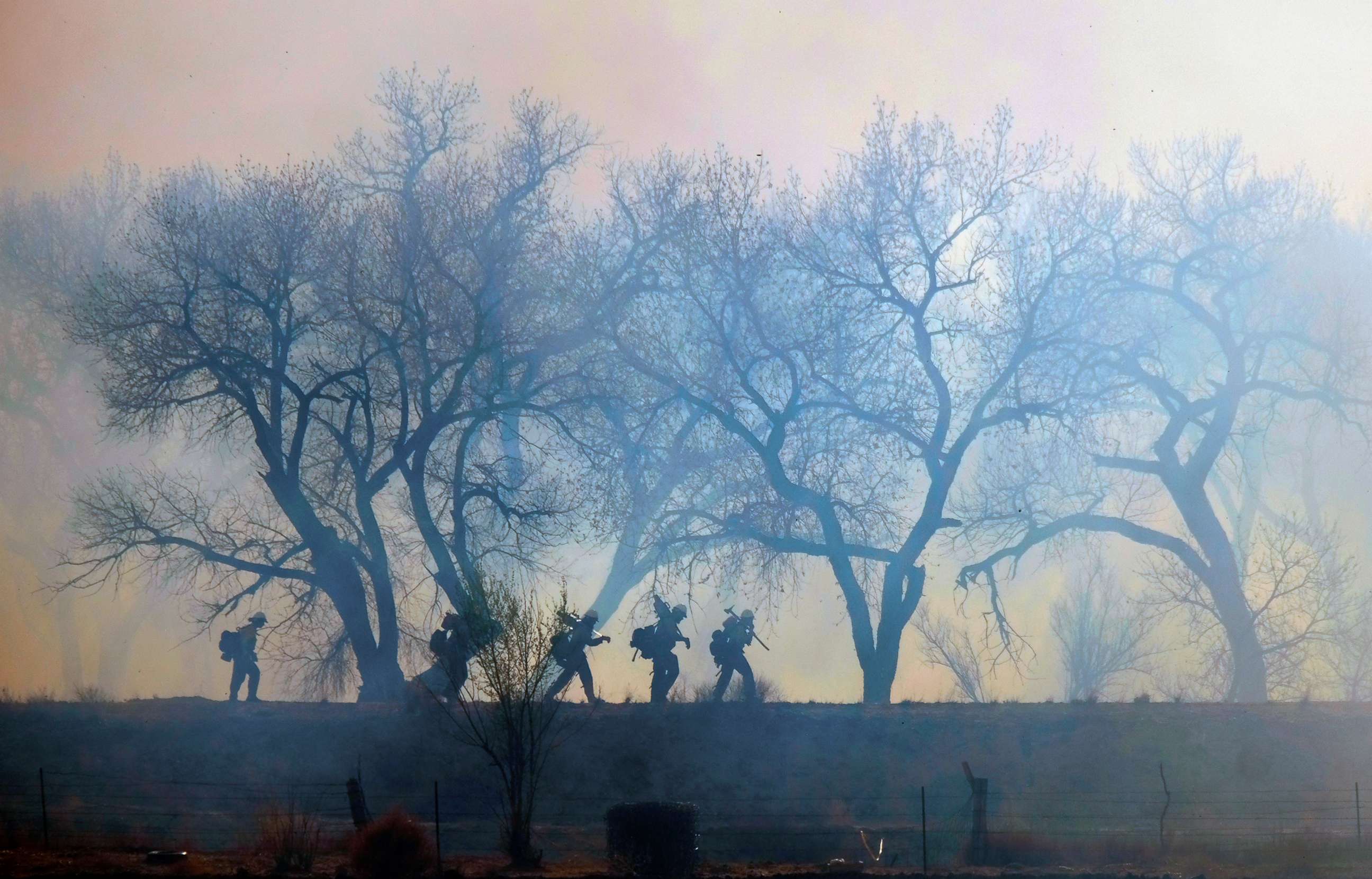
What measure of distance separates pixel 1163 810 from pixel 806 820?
17.6 feet

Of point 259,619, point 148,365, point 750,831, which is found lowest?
point 750,831

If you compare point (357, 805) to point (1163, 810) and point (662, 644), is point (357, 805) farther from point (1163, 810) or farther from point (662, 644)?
point (1163, 810)

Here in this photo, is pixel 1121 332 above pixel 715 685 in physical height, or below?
above

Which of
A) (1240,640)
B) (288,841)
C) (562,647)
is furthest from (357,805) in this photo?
(1240,640)

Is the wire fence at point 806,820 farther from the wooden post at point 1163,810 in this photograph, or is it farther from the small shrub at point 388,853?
the small shrub at point 388,853

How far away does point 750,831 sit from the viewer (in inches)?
880

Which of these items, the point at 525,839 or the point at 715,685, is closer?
the point at 525,839

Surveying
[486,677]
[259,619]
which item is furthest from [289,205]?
[486,677]

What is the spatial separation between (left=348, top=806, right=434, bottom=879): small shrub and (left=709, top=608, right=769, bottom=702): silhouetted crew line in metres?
9.97

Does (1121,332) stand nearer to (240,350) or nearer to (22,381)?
(240,350)

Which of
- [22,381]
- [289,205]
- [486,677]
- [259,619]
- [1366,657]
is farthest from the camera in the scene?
[1366,657]

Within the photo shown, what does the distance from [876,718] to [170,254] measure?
16.4m

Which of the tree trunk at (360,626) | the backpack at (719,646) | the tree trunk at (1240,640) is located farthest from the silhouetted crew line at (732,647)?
the tree trunk at (1240,640)

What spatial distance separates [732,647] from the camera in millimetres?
27297
